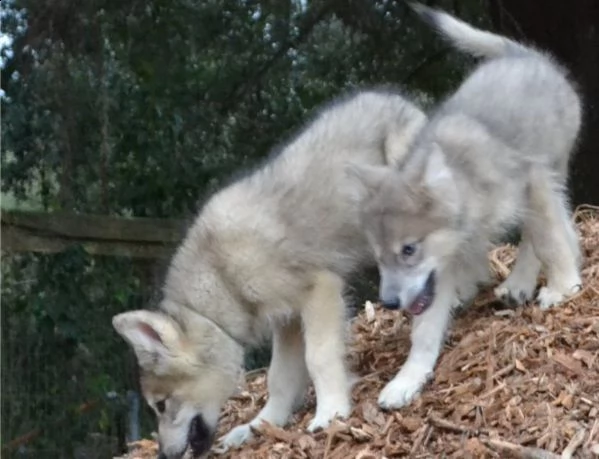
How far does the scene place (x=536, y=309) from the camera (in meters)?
5.50

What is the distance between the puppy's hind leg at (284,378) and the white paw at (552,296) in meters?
1.18

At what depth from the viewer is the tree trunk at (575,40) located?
925cm

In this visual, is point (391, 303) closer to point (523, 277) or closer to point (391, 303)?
point (391, 303)

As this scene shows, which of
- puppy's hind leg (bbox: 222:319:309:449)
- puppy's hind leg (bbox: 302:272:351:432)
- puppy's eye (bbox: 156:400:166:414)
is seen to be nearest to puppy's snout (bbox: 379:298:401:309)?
puppy's hind leg (bbox: 302:272:351:432)

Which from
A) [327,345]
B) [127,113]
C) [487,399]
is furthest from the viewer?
[127,113]

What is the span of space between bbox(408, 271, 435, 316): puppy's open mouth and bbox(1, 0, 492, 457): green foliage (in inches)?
100

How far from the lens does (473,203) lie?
528 centimetres

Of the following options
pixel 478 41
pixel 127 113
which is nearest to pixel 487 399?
pixel 478 41

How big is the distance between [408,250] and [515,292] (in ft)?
3.01

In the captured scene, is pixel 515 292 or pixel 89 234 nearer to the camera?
pixel 515 292

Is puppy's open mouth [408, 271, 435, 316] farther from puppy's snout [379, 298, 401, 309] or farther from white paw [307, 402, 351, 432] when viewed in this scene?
white paw [307, 402, 351, 432]

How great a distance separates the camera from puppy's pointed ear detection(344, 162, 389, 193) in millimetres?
5262

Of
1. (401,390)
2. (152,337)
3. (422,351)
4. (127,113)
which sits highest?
(127,113)

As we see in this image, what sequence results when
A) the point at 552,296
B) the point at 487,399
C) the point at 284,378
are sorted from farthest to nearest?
the point at 284,378
the point at 552,296
the point at 487,399
